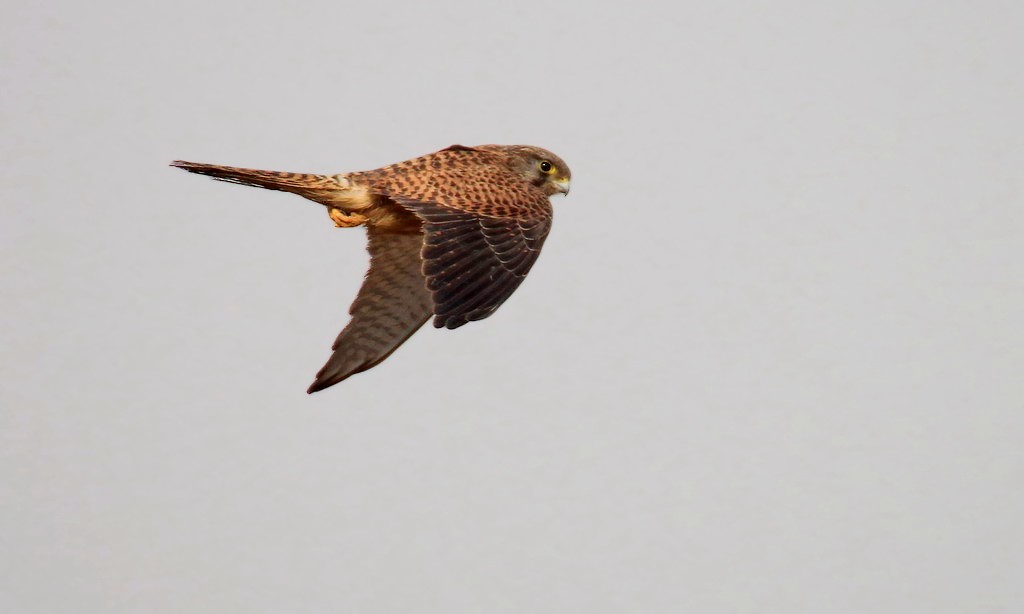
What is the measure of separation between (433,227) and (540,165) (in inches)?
41.8

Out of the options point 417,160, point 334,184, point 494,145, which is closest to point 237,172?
point 334,184

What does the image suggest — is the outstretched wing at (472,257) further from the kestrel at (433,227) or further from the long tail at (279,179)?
the long tail at (279,179)

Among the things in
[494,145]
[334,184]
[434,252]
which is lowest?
[434,252]

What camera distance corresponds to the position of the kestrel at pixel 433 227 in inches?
231

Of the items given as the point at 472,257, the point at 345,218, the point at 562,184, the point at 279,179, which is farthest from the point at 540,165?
the point at 279,179

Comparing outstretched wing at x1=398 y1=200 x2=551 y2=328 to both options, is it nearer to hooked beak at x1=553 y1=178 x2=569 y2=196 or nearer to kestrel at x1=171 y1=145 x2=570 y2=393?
kestrel at x1=171 y1=145 x2=570 y2=393

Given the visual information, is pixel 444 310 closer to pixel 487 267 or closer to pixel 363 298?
pixel 487 267

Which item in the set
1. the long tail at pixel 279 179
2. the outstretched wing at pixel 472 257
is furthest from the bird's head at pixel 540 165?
the long tail at pixel 279 179

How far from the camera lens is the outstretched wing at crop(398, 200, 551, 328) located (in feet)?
18.8

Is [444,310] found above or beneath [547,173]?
beneath

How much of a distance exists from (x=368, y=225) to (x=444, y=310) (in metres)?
1.41

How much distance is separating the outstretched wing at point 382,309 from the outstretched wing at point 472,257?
554 millimetres

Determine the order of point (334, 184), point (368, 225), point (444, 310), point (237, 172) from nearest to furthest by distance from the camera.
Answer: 1. point (444, 310)
2. point (237, 172)
3. point (334, 184)
4. point (368, 225)

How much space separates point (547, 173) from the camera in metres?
6.97
